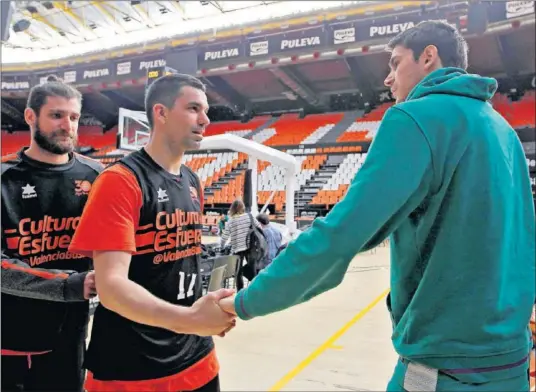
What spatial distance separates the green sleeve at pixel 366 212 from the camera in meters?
0.91

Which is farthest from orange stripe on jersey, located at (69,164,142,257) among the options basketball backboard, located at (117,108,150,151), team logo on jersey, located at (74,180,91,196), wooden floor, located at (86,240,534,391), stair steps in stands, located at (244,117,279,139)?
stair steps in stands, located at (244,117,279,139)

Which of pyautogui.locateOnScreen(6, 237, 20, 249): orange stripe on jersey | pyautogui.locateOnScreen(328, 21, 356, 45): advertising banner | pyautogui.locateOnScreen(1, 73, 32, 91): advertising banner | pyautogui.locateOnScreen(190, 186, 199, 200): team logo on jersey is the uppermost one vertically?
pyautogui.locateOnScreen(1, 73, 32, 91): advertising banner

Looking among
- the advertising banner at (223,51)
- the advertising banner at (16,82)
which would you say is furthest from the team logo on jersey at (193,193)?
the advertising banner at (16,82)

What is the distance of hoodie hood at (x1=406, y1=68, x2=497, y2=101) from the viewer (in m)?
0.99

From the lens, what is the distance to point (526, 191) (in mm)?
1059

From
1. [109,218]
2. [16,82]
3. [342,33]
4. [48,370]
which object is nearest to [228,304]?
[109,218]

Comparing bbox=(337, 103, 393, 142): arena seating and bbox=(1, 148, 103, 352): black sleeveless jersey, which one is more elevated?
bbox=(337, 103, 393, 142): arena seating

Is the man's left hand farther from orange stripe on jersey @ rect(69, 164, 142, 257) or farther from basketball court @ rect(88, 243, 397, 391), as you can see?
basketball court @ rect(88, 243, 397, 391)

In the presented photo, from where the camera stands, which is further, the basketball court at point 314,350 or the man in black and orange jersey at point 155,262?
the basketball court at point 314,350

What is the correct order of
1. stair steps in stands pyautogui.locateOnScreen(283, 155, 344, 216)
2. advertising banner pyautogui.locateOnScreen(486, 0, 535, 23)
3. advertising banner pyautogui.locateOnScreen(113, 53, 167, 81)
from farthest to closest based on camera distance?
advertising banner pyautogui.locateOnScreen(113, 53, 167, 81), stair steps in stands pyautogui.locateOnScreen(283, 155, 344, 216), advertising banner pyautogui.locateOnScreen(486, 0, 535, 23)

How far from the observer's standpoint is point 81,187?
1.89 m

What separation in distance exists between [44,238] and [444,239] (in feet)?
5.19

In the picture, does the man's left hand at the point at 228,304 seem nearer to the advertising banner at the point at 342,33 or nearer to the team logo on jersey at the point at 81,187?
the team logo on jersey at the point at 81,187

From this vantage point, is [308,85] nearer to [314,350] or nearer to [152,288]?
[314,350]
